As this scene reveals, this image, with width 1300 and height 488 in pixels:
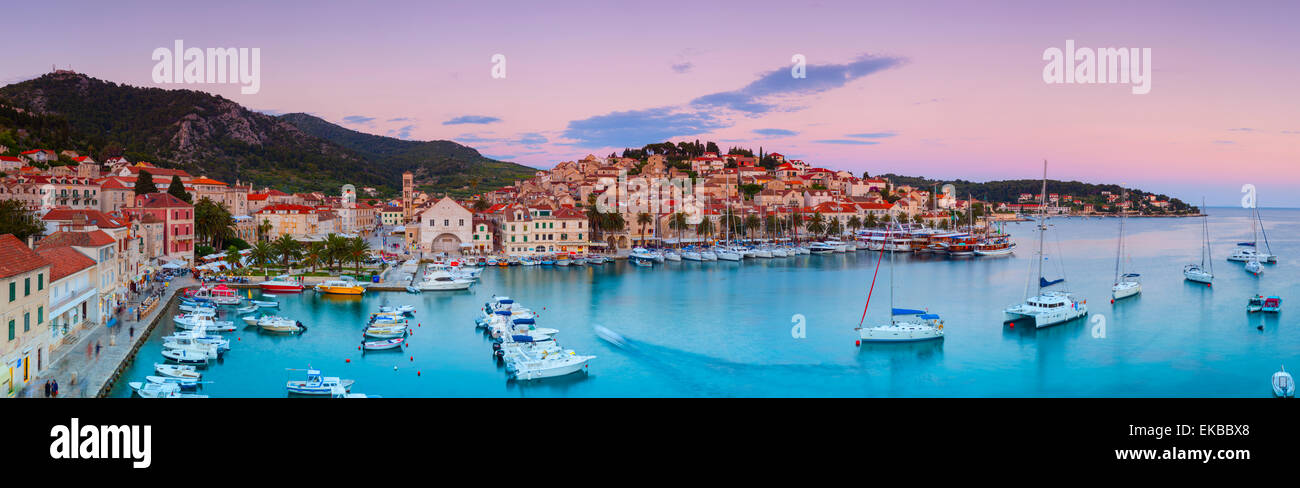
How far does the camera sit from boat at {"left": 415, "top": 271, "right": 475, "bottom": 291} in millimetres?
25172

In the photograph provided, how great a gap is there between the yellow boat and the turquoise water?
1.83 ft

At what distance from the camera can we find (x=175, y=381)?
1211cm

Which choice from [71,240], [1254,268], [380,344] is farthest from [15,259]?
[1254,268]

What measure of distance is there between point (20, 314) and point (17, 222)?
15.6 meters

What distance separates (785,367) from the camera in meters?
14.9

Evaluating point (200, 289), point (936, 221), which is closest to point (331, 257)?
point (200, 289)

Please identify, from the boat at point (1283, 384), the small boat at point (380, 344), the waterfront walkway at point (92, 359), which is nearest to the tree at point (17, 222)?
the waterfront walkway at point (92, 359)

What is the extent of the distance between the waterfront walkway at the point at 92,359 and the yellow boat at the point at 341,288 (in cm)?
628

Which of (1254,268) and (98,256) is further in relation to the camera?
(1254,268)

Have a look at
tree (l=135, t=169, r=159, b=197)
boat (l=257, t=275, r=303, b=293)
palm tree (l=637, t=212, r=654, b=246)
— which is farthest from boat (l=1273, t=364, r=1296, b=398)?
tree (l=135, t=169, r=159, b=197)

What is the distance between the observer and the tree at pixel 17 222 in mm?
19938

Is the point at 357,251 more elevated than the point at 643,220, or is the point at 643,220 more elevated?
the point at 643,220

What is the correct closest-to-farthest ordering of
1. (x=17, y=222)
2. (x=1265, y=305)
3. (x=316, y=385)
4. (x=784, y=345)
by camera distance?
1. (x=316, y=385)
2. (x=784, y=345)
3. (x=17, y=222)
4. (x=1265, y=305)

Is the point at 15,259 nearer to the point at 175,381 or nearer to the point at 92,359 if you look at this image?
the point at 175,381
